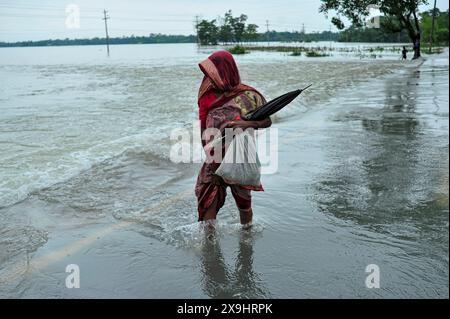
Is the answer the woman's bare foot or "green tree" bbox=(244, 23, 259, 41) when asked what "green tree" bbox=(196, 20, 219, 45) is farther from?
the woman's bare foot

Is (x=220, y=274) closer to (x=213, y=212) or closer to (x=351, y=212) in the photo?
(x=213, y=212)

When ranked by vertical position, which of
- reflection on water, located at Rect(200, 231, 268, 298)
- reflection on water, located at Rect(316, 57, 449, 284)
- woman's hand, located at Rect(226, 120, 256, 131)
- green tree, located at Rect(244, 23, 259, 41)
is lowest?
reflection on water, located at Rect(200, 231, 268, 298)

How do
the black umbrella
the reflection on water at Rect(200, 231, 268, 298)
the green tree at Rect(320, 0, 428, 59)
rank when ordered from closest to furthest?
the reflection on water at Rect(200, 231, 268, 298) → the black umbrella → the green tree at Rect(320, 0, 428, 59)

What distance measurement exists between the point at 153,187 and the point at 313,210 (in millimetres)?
2111

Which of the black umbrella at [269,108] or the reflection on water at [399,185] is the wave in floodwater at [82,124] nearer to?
the reflection on water at [399,185]

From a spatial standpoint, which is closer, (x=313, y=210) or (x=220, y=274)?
(x=220, y=274)

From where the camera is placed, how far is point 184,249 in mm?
3900

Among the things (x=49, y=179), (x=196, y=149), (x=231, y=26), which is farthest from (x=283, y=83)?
(x=231, y=26)

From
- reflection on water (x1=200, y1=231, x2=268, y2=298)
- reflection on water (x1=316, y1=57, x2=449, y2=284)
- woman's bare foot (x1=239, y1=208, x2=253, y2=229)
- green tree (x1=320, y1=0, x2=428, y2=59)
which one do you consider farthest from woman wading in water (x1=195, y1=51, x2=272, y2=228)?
green tree (x1=320, y1=0, x2=428, y2=59)

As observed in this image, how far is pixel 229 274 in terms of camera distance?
3.46 meters

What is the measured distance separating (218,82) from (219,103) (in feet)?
0.67

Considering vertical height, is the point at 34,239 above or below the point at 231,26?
below

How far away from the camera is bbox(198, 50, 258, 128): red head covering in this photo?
139 inches

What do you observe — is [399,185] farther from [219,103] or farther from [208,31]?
[208,31]
